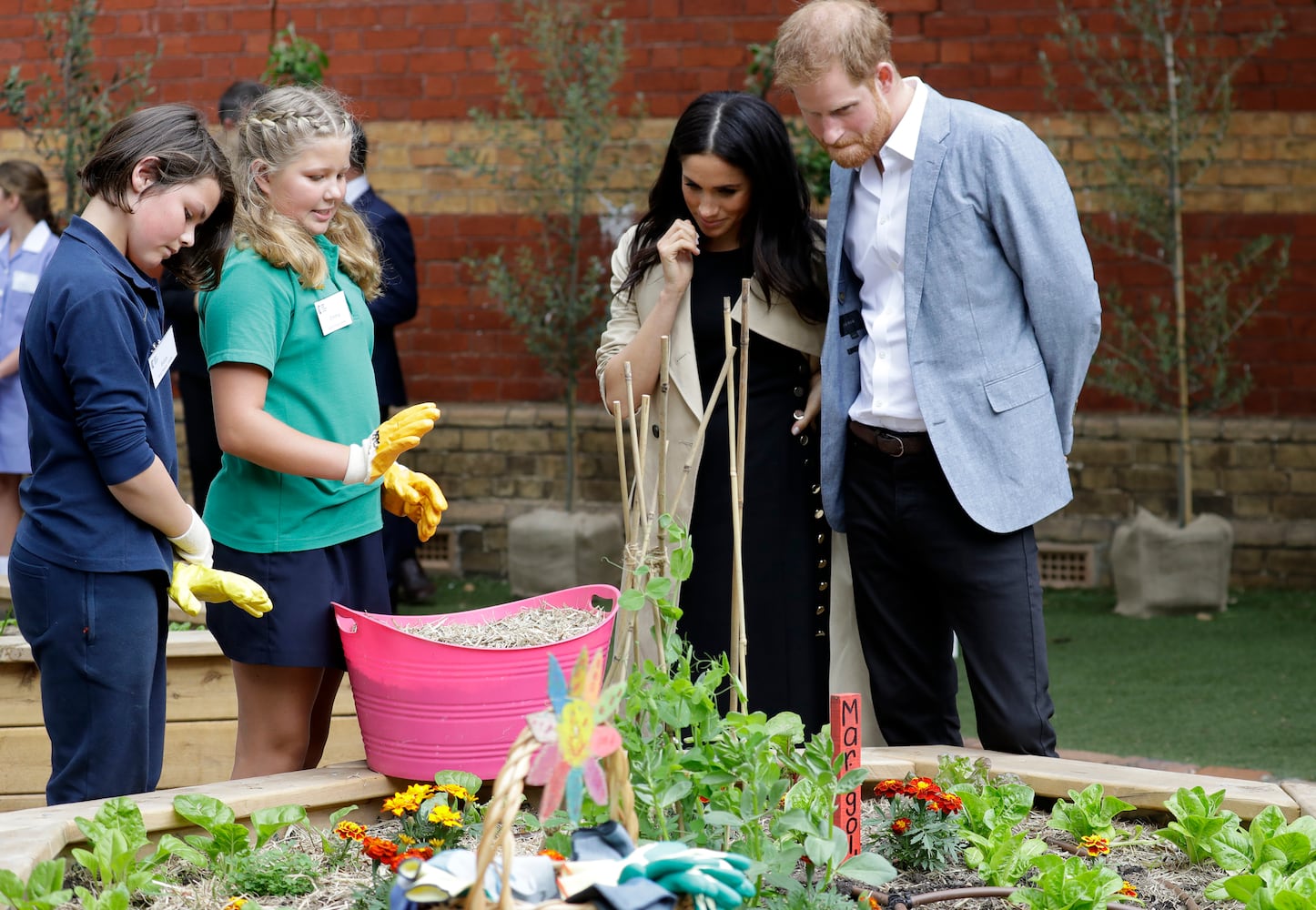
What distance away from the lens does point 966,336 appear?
7.71 ft

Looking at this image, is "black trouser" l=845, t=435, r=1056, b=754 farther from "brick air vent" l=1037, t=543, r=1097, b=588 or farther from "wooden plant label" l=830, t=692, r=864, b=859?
"brick air vent" l=1037, t=543, r=1097, b=588

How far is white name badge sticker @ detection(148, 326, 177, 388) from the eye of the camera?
2064 millimetres

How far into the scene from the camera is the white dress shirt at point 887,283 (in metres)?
2.41

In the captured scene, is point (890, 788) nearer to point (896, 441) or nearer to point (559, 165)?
point (896, 441)

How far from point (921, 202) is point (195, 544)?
4.30ft

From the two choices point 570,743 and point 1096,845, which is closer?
point 570,743

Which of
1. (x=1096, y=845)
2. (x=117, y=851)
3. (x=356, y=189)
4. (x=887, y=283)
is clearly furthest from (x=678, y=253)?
(x=356, y=189)

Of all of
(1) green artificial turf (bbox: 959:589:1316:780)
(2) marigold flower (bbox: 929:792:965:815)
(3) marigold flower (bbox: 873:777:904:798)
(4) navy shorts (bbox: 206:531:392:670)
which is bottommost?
(1) green artificial turf (bbox: 959:589:1316:780)

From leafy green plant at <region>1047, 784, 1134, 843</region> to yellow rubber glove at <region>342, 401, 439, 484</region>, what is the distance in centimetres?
109

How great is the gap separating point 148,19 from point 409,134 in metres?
1.33

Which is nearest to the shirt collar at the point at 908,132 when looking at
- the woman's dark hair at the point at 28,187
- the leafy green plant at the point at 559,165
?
the leafy green plant at the point at 559,165

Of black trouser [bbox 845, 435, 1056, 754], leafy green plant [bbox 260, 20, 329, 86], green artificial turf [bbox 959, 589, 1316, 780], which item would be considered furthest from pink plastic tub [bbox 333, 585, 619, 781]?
leafy green plant [bbox 260, 20, 329, 86]

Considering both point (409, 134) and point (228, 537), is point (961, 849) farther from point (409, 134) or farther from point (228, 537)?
point (409, 134)

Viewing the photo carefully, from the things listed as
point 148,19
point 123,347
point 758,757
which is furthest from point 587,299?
point 758,757
